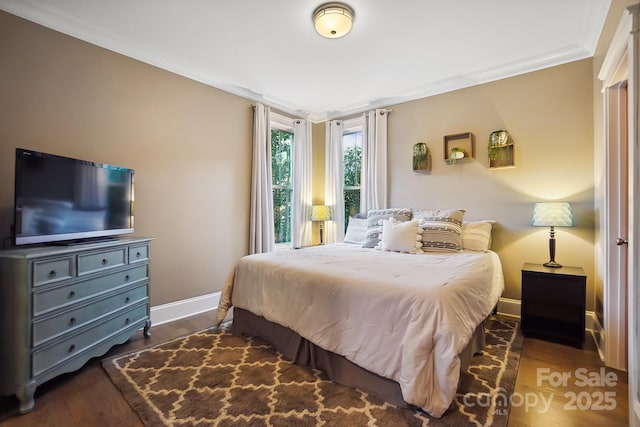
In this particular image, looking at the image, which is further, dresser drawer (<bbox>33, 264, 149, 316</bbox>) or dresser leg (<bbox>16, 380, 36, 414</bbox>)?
dresser drawer (<bbox>33, 264, 149, 316</bbox>)

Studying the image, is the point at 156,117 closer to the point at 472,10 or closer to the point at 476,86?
the point at 472,10

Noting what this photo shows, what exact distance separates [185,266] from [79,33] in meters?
Result: 2.26

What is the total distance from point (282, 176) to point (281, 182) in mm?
96

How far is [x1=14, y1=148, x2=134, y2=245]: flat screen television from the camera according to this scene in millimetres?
1832

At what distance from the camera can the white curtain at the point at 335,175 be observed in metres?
4.48

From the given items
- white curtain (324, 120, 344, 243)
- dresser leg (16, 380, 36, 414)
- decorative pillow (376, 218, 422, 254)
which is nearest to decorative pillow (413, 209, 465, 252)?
decorative pillow (376, 218, 422, 254)

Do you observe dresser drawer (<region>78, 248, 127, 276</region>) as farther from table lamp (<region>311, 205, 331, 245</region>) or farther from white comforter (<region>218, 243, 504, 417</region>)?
table lamp (<region>311, 205, 331, 245</region>)

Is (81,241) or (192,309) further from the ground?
(81,241)

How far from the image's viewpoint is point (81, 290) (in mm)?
1977

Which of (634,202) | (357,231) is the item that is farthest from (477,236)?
(634,202)

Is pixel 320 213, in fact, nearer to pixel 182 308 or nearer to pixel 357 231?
pixel 357 231

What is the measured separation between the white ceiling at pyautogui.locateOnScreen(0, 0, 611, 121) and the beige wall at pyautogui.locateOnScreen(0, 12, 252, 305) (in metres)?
0.21

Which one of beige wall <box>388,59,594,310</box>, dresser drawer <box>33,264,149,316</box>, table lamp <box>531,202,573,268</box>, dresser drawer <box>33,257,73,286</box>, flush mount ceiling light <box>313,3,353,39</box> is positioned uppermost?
flush mount ceiling light <box>313,3,353,39</box>

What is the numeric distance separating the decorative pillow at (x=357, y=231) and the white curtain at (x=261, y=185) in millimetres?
1084
